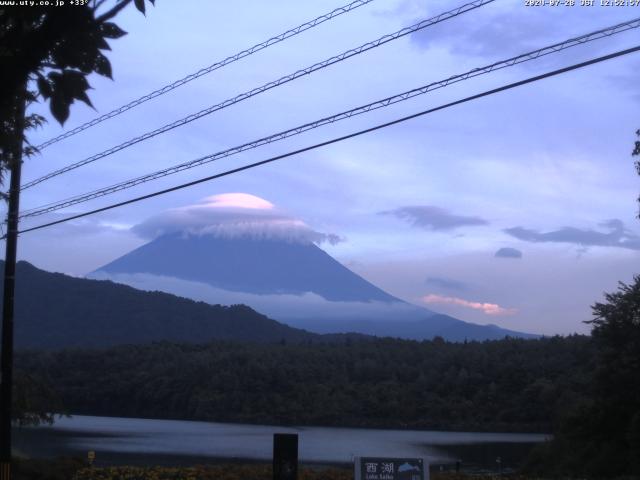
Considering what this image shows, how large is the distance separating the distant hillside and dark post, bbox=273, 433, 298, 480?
94.0 metres

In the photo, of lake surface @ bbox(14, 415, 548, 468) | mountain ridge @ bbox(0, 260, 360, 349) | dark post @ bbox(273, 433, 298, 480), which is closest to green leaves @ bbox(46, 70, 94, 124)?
dark post @ bbox(273, 433, 298, 480)

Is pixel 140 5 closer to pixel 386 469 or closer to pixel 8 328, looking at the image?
pixel 386 469

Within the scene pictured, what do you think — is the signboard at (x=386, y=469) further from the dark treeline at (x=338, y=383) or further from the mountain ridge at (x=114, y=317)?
the mountain ridge at (x=114, y=317)

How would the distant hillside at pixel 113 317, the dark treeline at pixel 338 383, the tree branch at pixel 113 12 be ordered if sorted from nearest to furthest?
the tree branch at pixel 113 12 → the dark treeline at pixel 338 383 → the distant hillside at pixel 113 317

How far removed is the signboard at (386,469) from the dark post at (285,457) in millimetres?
1029

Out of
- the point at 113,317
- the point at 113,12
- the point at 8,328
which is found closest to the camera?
the point at 113,12

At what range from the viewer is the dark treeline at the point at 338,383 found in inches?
2173

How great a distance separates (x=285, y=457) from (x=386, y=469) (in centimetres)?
149

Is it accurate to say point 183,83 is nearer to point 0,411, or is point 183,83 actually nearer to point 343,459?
point 0,411

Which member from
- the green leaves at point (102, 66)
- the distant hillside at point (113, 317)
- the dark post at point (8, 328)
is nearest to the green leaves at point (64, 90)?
the green leaves at point (102, 66)

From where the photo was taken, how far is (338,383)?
6391cm

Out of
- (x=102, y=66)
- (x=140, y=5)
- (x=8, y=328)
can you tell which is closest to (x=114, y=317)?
(x=8, y=328)

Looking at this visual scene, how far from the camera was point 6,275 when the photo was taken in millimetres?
16609

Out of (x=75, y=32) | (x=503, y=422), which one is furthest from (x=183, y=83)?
(x=503, y=422)
